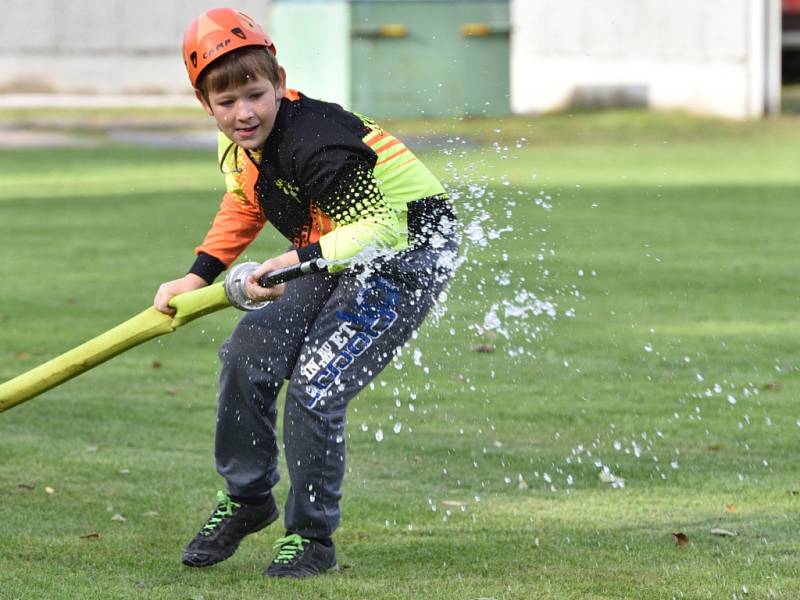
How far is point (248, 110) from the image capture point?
4.61m

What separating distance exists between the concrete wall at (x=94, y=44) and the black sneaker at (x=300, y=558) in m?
28.7

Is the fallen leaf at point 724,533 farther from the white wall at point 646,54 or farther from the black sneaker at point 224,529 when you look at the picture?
the white wall at point 646,54

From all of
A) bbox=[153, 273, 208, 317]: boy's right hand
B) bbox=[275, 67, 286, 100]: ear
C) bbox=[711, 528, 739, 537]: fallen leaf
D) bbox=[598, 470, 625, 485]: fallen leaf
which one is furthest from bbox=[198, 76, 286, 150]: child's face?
bbox=[598, 470, 625, 485]: fallen leaf

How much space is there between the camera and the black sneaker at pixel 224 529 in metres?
4.96

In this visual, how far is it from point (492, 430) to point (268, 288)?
2.51 m

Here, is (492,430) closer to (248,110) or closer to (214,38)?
(248,110)

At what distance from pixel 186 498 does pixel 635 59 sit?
26.9 m

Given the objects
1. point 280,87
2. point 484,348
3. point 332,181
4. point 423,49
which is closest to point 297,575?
point 332,181

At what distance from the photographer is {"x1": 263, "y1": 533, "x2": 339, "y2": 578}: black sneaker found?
4785 mm

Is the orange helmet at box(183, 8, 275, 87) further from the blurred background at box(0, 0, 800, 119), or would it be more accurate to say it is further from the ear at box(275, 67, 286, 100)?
the blurred background at box(0, 0, 800, 119)

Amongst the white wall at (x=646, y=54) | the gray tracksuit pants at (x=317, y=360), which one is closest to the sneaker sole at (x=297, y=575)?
the gray tracksuit pants at (x=317, y=360)

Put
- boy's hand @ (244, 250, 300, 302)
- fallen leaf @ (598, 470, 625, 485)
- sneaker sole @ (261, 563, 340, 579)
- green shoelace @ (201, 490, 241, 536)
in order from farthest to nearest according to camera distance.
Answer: fallen leaf @ (598, 470, 625, 485)
green shoelace @ (201, 490, 241, 536)
sneaker sole @ (261, 563, 340, 579)
boy's hand @ (244, 250, 300, 302)

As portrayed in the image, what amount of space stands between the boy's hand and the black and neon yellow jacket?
40 mm


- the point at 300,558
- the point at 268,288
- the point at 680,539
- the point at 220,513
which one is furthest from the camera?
the point at 680,539
